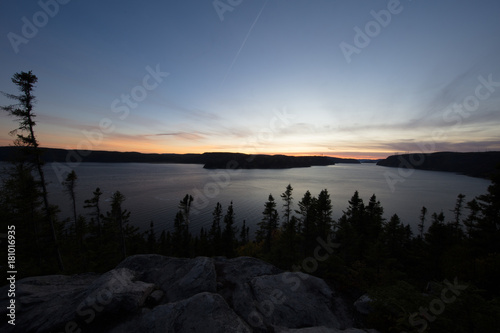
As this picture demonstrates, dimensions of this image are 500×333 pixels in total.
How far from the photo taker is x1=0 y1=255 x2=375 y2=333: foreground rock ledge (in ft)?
20.9

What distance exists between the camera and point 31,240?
17484mm

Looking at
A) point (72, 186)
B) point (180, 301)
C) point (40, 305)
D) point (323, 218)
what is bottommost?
point (323, 218)

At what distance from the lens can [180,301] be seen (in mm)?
6746

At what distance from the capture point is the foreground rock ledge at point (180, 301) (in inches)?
250

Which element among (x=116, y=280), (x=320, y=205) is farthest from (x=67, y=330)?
(x=320, y=205)

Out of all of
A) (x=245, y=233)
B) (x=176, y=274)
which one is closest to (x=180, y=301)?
(x=176, y=274)

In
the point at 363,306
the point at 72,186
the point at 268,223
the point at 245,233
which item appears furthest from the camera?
the point at 245,233

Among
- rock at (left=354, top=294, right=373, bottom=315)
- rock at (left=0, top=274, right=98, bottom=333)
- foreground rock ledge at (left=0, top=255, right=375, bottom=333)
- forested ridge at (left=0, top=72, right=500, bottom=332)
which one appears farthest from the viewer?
rock at (left=354, top=294, right=373, bottom=315)

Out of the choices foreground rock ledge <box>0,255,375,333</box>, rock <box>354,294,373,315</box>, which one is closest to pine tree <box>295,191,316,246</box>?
foreground rock ledge <box>0,255,375,333</box>

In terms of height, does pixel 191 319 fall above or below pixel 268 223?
above

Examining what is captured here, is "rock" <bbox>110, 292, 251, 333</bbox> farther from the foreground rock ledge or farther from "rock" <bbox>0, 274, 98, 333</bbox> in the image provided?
"rock" <bbox>0, 274, 98, 333</bbox>

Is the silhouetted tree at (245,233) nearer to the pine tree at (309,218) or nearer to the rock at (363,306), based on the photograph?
the pine tree at (309,218)

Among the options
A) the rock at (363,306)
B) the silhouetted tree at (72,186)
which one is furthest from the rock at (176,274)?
the silhouetted tree at (72,186)

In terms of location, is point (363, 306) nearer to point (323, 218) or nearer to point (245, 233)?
point (323, 218)
